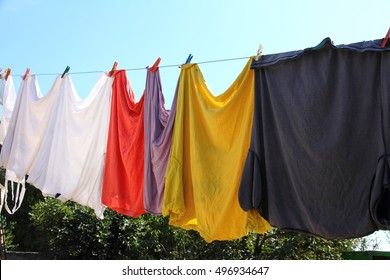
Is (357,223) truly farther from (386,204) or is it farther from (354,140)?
(354,140)

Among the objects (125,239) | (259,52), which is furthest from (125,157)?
(125,239)

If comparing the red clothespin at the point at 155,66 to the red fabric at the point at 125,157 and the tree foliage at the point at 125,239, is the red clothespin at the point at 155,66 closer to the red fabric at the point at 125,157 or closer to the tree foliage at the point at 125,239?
the red fabric at the point at 125,157

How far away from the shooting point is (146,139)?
2932 mm

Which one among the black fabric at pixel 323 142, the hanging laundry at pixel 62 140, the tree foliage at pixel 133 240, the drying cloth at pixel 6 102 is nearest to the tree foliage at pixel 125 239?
the tree foliage at pixel 133 240

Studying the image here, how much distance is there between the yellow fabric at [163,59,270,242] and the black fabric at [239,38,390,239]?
0.43ft

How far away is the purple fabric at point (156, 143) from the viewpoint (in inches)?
110

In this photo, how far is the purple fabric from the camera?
2.81 metres

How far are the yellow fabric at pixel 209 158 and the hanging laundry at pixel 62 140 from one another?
0.76 m

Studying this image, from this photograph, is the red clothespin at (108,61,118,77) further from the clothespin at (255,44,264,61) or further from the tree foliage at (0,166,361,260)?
the tree foliage at (0,166,361,260)

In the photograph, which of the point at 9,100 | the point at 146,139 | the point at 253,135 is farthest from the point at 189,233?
the point at 253,135

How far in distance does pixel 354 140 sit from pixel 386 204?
327mm

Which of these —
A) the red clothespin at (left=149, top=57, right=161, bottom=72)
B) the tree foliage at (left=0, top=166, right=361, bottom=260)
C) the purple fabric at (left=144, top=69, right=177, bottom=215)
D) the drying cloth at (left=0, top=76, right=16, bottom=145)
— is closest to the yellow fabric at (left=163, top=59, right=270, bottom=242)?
the purple fabric at (left=144, top=69, right=177, bottom=215)

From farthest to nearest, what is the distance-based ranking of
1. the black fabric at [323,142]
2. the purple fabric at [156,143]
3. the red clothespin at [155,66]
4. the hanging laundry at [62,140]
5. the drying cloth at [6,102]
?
the drying cloth at [6,102], the hanging laundry at [62,140], the red clothespin at [155,66], the purple fabric at [156,143], the black fabric at [323,142]

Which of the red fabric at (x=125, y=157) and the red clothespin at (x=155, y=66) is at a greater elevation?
the red clothespin at (x=155, y=66)
